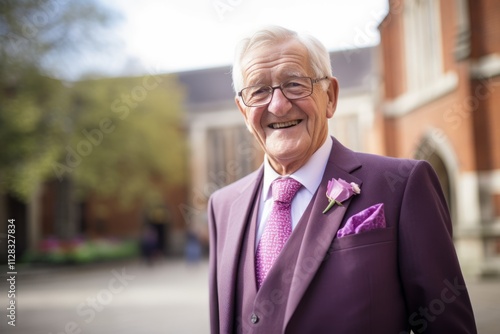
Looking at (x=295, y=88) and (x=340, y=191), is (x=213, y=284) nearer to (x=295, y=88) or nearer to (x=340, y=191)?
(x=340, y=191)

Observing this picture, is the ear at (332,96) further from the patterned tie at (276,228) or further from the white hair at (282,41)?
the patterned tie at (276,228)

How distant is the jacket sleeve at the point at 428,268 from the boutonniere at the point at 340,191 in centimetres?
15

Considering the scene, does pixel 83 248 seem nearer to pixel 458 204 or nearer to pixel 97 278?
pixel 97 278

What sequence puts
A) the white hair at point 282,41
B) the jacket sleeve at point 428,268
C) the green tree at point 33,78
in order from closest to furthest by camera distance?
1. the jacket sleeve at point 428,268
2. the white hair at point 282,41
3. the green tree at point 33,78

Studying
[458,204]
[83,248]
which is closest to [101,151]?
[83,248]

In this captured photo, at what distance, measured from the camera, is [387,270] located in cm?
144

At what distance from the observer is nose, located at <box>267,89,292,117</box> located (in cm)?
150

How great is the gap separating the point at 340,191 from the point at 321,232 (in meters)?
0.14

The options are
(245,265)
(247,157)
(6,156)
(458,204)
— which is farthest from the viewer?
(247,157)

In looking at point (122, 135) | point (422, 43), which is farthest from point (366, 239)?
point (122, 135)

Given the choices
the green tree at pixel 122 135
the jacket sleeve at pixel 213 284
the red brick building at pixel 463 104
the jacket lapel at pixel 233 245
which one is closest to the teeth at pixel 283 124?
the jacket lapel at pixel 233 245

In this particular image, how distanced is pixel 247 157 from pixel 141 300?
709 inches

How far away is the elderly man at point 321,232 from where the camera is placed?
1.42 meters

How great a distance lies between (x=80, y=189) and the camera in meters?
21.0
